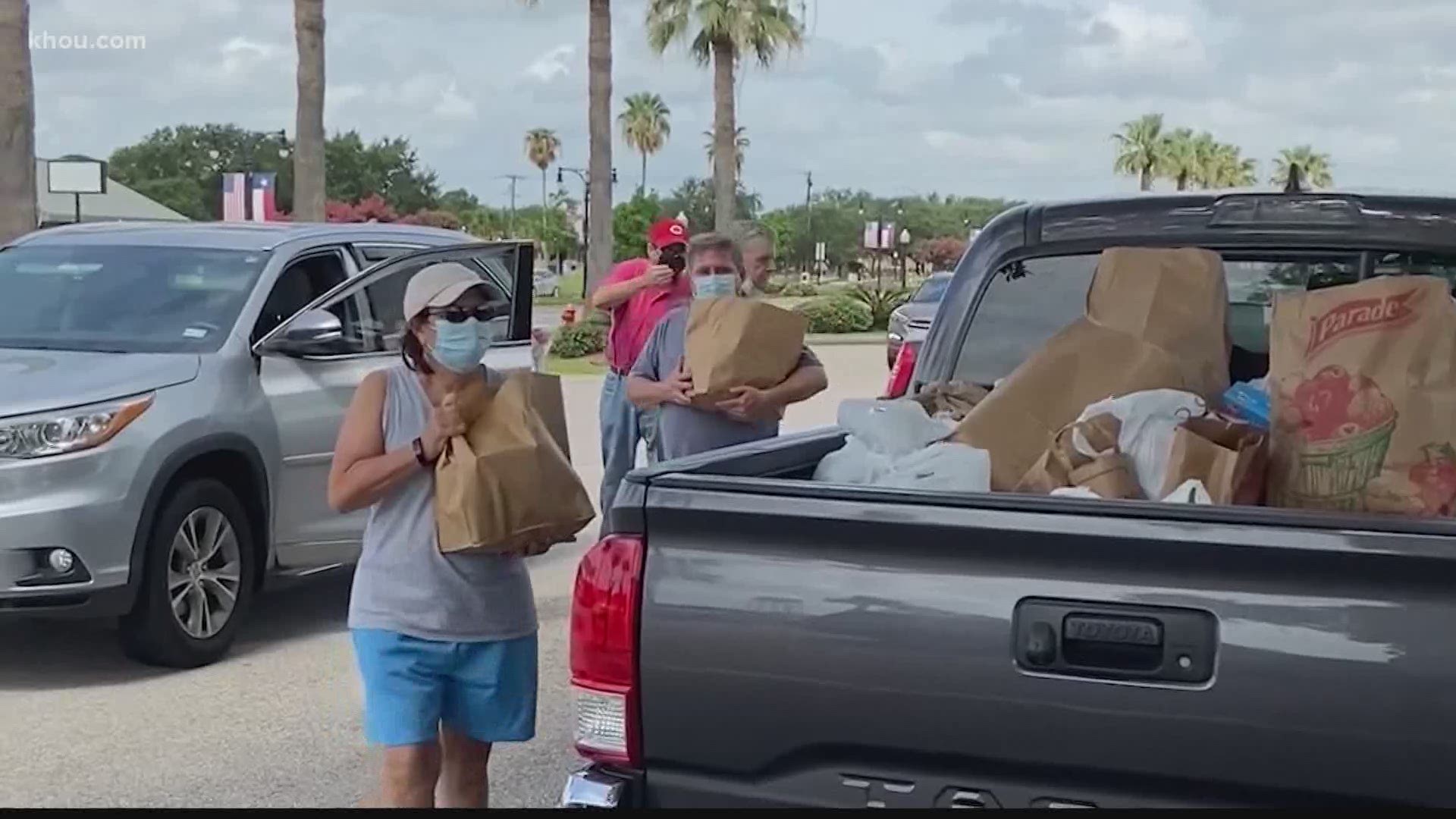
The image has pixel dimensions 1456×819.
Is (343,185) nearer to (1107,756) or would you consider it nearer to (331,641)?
(331,641)

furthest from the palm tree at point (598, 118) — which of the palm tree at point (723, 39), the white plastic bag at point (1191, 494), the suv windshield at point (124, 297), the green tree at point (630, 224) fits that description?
the green tree at point (630, 224)

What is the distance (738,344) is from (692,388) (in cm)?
32

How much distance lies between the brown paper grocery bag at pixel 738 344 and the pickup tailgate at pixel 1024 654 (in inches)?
105

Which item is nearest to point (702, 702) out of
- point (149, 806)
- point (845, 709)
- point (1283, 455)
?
point (845, 709)

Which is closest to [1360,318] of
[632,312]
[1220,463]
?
[1220,463]

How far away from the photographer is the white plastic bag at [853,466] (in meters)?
3.45

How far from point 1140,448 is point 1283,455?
0.28 m

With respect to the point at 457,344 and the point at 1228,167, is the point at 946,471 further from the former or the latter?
the point at 1228,167

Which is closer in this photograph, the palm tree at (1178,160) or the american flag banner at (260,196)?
the american flag banner at (260,196)

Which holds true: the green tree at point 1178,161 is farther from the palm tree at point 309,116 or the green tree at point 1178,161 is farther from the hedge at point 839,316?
the palm tree at point 309,116

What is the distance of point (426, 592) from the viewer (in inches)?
156

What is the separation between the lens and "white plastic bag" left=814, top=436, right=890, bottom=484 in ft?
11.3

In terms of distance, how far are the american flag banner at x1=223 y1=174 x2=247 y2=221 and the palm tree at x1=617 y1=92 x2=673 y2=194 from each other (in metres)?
68.8

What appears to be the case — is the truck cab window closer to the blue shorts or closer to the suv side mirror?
the blue shorts
